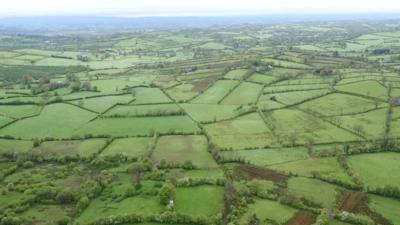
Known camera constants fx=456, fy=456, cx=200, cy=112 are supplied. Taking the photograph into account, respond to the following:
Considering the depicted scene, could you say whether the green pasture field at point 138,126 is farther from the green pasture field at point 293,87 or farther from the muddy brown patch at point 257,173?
the green pasture field at point 293,87

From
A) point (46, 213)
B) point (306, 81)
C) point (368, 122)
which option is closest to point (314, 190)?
point (368, 122)

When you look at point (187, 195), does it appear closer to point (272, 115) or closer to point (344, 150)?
point (344, 150)

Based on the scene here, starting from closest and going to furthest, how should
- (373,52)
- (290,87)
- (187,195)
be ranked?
(187,195)
(290,87)
(373,52)

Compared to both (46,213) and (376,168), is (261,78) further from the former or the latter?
(46,213)

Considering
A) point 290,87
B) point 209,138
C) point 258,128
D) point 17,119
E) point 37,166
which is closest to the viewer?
point 37,166

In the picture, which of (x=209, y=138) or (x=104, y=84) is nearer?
(x=209, y=138)

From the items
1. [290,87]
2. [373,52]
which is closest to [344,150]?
[290,87]

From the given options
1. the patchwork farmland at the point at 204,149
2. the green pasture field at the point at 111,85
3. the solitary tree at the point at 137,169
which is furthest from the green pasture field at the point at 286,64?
the solitary tree at the point at 137,169

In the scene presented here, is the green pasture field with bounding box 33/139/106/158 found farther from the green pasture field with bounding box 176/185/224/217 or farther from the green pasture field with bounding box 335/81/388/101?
the green pasture field with bounding box 335/81/388/101
